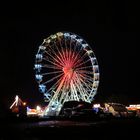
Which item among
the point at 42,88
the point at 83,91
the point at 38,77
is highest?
the point at 38,77

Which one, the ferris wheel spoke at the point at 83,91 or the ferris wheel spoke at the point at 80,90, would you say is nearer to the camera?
the ferris wheel spoke at the point at 80,90

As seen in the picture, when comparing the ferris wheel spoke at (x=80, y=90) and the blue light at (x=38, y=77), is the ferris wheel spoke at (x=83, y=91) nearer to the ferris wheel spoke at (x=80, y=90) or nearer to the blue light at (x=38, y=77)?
the ferris wheel spoke at (x=80, y=90)

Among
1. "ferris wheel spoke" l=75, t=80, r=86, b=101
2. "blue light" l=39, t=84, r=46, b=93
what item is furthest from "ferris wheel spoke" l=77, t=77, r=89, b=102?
"blue light" l=39, t=84, r=46, b=93

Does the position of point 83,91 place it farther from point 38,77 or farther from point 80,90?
point 38,77

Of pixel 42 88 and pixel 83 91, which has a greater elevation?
pixel 42 88

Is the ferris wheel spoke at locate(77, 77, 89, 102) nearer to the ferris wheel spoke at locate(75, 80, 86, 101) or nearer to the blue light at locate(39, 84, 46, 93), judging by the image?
Answer: the ferris wheel spoke at locate(75, 80, 86, 101)

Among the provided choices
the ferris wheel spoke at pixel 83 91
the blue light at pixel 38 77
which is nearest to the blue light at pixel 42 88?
the blue light at pixel 38 77

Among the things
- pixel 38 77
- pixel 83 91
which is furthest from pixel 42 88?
pixel 83 91

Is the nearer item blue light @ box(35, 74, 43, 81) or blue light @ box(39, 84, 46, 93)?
blue light @ box(35, 74, 43, 81)

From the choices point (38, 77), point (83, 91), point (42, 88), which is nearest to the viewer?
point (38, 77)

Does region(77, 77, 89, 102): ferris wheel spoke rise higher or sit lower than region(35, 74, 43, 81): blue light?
lower

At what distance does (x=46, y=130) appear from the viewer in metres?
17.3

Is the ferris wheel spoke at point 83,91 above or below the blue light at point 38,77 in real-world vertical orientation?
below

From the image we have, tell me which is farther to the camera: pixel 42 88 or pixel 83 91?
pixel 83 91
